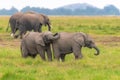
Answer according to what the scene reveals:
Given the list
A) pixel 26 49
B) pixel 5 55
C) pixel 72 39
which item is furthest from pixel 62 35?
pixel 5 55

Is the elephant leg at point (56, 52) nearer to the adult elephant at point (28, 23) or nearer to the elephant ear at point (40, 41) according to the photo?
the elephant ear at point (40, 41)

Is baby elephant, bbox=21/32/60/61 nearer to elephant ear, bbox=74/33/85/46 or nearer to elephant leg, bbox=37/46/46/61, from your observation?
elephant leg, bbox=37/46/46/61

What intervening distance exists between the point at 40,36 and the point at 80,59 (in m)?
1.60

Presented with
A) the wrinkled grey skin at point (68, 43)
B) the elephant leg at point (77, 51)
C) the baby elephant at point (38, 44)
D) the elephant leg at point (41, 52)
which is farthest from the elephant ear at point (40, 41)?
the elephant leg at point (77, 51)

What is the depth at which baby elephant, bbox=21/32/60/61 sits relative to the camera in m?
13.2

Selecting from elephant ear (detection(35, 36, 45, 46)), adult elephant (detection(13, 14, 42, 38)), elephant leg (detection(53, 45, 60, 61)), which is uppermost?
elephant ear (detection(35, 36, 45, 46))

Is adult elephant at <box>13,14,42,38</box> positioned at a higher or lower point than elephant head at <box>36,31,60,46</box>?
lower

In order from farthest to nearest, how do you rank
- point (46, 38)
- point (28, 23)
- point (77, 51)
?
point (28, 23) < point (46, 38) < point (77, 51)

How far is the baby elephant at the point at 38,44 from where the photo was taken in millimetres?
13188

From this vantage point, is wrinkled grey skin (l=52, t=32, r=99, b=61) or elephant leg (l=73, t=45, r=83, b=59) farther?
wrinkled grey skin (l=52, t=32, r=99, b=61)

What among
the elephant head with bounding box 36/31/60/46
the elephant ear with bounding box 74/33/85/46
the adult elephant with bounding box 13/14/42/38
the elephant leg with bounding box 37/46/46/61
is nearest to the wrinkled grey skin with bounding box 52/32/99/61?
the elephant ear with bounding box 74/33/85/46

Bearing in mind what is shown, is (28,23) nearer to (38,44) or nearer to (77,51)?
(38,44)

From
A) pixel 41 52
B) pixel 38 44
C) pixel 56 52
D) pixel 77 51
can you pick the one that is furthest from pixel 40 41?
pixel 77 51

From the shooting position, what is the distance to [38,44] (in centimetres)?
1323
